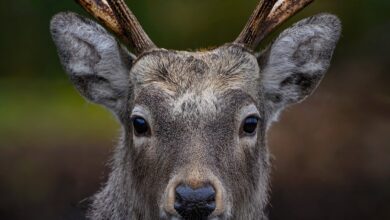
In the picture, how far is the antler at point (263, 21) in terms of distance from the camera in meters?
10.8

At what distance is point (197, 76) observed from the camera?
33.3 feet

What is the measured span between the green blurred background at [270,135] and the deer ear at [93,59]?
6055 millimetres

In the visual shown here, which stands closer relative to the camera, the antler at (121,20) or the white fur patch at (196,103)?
the white fur patch at (196,103)

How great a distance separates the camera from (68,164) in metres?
18.7

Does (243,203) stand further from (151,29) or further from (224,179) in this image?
(151,29)

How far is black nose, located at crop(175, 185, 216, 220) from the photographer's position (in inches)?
361

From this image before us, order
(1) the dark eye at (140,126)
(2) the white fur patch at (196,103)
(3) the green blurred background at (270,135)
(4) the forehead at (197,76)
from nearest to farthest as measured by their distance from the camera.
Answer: (2) the white fur patch at (196,103) → (4) the forehead at (197,76) → (1) the dark eye at (140,126) → (3) the green blurred background at (270,135)

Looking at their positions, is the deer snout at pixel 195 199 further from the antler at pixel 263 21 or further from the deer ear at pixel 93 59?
the antler at pixel 263 21

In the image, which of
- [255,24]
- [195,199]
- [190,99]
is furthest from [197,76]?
[195,199]

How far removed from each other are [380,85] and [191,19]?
476cm

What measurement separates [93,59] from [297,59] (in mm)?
1781

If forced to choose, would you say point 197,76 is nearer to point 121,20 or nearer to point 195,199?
point 121,20

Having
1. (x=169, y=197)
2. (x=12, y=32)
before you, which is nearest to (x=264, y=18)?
(x=169, y=197)

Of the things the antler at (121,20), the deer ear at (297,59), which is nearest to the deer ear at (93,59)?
the antler at (121,20)
